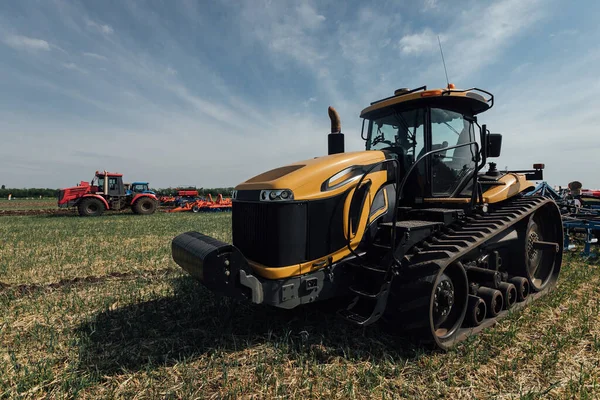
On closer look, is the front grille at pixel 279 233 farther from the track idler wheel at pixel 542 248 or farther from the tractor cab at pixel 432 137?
the track idler wheel at pixel 542 248

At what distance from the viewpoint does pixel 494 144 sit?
4562 mm

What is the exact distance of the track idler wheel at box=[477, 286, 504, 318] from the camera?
4000mm

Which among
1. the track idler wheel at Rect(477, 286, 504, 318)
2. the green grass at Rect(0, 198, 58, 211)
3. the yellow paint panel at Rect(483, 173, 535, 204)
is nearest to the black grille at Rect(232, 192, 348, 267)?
the track idler wheel at Rect(477, 286, 504, 318)

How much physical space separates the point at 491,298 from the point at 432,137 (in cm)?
206

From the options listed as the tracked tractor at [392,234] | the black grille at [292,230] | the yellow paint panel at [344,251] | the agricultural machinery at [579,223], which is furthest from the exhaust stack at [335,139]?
the agricultural machinery at [579,223]

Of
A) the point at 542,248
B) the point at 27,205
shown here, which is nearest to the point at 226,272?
the point at 542,248

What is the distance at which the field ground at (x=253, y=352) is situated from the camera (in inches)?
111

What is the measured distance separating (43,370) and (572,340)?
517cm

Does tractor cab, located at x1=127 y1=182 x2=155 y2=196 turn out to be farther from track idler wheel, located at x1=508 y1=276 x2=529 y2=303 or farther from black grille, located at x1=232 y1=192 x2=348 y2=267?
track idler wheel, located at x1=508 y1=276 x2=529 y2=303

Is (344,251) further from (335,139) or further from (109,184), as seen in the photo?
(109,184)

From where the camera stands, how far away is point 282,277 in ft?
11.1

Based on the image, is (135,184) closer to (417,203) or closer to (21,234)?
(21,234)

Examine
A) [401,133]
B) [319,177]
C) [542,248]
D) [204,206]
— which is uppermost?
[401,133]

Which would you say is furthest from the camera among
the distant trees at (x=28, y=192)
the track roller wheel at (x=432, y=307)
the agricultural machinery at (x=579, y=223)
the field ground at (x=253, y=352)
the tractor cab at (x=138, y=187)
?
the distant trees at (x=28, y=192)
